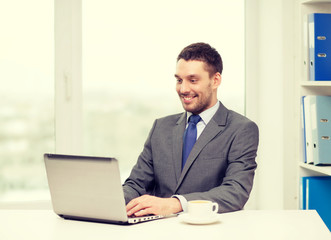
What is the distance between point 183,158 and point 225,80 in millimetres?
1471

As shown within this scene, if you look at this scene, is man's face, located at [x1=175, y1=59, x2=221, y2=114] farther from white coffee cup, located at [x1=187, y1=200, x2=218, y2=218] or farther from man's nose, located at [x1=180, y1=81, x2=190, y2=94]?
white coffee cup, located at [x1=187, y1=200, x2=218, y2=218]

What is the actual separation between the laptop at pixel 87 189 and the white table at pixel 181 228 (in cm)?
3

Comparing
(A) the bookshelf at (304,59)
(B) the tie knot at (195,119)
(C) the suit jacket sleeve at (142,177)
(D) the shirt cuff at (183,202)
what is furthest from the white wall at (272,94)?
(D) the shirt cuff at (183,202)

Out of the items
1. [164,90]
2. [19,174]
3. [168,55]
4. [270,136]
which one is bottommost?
Result: [19,174]

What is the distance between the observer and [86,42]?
3467 millimetres

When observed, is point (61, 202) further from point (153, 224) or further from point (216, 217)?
point (216, 217)

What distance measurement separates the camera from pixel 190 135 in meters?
2.29

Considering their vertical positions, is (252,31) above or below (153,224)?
above

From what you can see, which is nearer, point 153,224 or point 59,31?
point 153,224

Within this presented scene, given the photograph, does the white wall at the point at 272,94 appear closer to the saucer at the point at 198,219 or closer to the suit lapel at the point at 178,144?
the suit lapel at the point at 178,144

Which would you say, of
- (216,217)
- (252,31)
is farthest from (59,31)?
(216,217)

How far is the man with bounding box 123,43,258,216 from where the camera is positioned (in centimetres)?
215

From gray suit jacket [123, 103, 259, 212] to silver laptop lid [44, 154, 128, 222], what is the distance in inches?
15.5

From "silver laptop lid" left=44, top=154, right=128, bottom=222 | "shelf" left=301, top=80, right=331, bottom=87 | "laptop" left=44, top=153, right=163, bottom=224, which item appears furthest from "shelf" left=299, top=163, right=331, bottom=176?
"silver laptop lid" left=44, top=154, right=128, bottom=222
